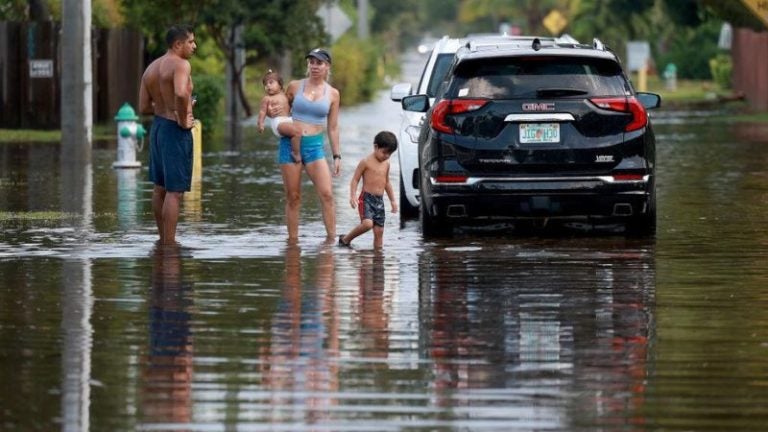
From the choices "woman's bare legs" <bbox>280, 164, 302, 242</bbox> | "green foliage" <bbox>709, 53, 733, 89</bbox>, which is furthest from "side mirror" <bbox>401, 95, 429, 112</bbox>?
"green foliage" <bbox>709, 53, 733, 89</bbox>

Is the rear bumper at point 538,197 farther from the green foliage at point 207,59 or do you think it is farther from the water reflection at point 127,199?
the green foliage at point 207,59

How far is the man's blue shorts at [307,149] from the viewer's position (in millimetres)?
16859

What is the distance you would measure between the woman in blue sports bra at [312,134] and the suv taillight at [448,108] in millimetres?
799

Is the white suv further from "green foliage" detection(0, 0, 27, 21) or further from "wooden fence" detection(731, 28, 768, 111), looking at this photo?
"wooden fence" detection(731, 28, 768, 111)

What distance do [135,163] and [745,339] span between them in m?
17.0

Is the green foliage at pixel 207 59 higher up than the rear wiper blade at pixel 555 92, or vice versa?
the rear wiper blade at pixel 555 92

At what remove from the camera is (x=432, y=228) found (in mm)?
17031

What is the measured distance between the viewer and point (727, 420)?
8.57 meters

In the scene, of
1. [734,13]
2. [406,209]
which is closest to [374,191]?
[406,209]

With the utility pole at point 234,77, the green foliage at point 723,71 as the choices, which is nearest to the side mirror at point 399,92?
Result: the utility pole at point 234,77

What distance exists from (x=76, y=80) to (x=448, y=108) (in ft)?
45.0

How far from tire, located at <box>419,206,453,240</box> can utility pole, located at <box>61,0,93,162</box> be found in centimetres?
1206

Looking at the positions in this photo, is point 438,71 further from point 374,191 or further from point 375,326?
point 375,326

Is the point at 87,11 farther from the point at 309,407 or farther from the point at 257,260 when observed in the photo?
the point at 309,407
